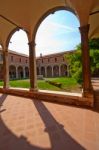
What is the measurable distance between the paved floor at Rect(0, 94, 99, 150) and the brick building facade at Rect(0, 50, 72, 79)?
4025cm

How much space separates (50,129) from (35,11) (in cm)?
563

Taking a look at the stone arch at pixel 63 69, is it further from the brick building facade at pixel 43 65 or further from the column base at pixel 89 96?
the column base at pixel 89 96

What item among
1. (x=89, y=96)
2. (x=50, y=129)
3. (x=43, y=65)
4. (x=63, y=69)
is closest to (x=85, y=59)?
(x=89, y=96)

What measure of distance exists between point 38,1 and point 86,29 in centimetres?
258

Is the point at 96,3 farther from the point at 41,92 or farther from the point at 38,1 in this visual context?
the point at 41,92

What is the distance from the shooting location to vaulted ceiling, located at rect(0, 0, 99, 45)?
6184 mm

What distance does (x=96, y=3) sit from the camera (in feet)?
21.3

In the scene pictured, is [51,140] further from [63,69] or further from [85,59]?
[63,69]

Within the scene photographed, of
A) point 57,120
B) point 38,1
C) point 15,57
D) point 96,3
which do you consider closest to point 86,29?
point 96,3

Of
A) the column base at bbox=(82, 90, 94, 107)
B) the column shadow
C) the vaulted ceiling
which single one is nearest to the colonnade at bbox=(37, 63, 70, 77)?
the vaulted ceiling

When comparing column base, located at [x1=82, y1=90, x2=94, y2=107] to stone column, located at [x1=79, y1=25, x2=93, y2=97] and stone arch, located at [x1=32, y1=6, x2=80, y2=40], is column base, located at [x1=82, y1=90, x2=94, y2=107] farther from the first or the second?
stone arch, located at [x1=32, y1=6, x2=80, y2=40]

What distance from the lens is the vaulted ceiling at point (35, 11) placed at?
6184mm

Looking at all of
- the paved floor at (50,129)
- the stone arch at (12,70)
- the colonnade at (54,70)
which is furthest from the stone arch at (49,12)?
the colonnade at (54,70)

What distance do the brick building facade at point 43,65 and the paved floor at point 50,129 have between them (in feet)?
132
